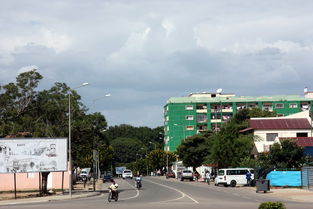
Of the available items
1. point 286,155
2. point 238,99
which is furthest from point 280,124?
point 238,99

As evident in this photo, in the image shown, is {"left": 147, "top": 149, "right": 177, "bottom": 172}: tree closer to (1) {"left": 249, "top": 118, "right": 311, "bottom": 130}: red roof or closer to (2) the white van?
(1) {"left": 249, "top": 118, "right": 311, "bottom": 130}: red roof

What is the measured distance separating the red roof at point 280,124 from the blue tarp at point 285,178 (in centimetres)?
2988

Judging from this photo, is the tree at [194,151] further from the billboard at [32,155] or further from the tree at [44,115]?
the billboard at [32,155]

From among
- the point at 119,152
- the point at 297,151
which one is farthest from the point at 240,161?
the point at 119,152

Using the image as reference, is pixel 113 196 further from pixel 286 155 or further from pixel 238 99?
pixel 238 99

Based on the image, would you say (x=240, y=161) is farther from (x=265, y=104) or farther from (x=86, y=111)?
(x=265, y=104)

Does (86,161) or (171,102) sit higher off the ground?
(171,102)

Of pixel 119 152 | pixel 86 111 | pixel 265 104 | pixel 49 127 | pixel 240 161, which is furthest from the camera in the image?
pixel 119 152

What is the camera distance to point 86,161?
323 feet

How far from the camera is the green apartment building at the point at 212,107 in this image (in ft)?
475

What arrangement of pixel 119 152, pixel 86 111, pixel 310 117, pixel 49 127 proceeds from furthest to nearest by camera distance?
pixel 119 152, pixel 310 117, pixel 86 111, pixel 49 127

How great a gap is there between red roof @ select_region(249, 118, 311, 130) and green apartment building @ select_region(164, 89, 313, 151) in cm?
5666

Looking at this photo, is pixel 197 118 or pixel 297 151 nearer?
pixel 297 151

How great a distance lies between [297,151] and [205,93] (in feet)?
317
